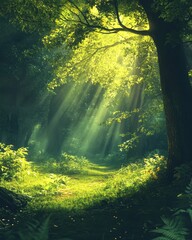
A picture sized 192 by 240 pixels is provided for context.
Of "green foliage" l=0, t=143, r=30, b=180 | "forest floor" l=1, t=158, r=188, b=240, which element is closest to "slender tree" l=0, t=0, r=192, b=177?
"forest floor" l=1, t=158, r=188, b=240

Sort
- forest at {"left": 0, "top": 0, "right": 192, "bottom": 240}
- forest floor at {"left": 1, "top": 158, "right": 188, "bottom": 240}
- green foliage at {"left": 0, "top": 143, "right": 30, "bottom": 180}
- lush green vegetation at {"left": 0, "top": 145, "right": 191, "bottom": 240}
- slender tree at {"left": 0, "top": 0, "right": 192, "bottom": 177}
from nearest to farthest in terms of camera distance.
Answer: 1. lush green vegetation at {"left": 0, "top": 145, "right": 191, "bottom": 240}
2. forest floor at {"left": 1, "top": 158, "right": 188, "bottom": 240}
3. forest at {"left": 0, "top": 0, "right": 192, "bottom": 240}
4. slender tree at {"left": 0, "top": 0, "right": 192, "bottom": 177}
5. green foliage at {"left": 0, "top": 143, "right": 30, "bottom": 180}

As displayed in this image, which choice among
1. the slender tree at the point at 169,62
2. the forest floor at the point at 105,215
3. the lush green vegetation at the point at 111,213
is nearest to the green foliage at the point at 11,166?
the lush green vegetation at the point at 111,213

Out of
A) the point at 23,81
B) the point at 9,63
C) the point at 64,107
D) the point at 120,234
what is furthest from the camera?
the point at 64,107

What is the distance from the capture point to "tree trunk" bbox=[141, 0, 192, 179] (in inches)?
460

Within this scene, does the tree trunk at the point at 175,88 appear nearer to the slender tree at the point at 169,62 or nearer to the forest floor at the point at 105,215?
the slender tree at the point at 169,62

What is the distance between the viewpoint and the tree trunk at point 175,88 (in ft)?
38.3

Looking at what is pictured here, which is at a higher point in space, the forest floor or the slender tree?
the slender tree

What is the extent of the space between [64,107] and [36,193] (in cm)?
3378

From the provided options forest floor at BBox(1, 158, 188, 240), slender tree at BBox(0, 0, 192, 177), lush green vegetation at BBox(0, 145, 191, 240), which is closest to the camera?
lush green vegetation at BBox(0, 145, 191, 240)

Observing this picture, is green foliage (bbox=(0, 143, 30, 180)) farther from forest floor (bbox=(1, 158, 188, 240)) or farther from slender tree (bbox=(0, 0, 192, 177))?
slender tree (bbox=(0, 0, 192, 177))

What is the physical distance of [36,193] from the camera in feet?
44.8

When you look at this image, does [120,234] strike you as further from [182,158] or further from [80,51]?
[80,51]

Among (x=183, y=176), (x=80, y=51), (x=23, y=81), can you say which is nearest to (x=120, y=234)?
(x=183, y=176)

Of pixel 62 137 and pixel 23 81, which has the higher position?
pixel 23 81
